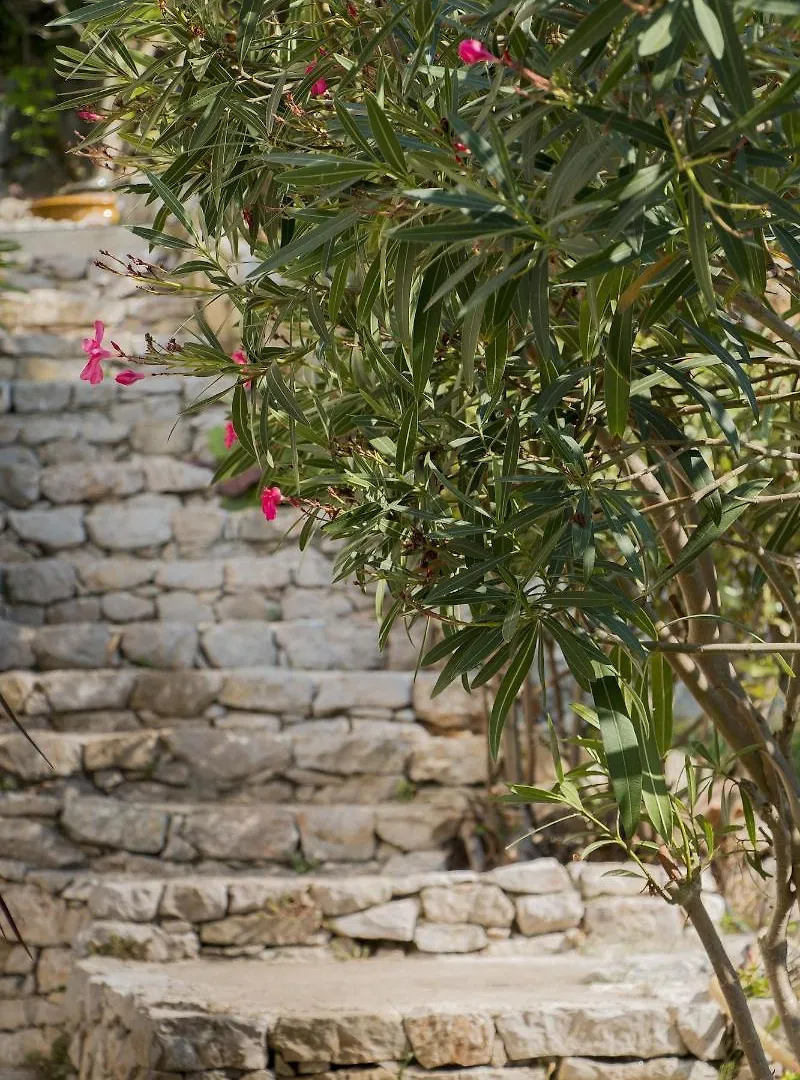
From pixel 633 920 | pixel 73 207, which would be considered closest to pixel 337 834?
pixel 633 920

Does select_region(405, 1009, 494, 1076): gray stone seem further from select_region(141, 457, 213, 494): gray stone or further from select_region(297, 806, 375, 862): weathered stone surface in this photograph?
select_region(141, 457, 213, 494): gray stone

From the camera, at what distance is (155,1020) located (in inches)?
133

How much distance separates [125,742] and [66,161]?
20.9ft

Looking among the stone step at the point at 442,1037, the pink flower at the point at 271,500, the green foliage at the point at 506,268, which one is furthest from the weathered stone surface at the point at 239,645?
the pink flower at the point at 271,500

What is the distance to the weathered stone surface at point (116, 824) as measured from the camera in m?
5.12

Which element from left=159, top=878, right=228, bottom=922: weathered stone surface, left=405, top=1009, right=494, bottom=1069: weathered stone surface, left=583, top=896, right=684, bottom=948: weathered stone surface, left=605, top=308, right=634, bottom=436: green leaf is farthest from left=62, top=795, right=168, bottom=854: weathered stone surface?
left=605, top=308, right=634, bottom=436: green leaf

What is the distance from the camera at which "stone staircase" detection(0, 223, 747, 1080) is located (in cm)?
341

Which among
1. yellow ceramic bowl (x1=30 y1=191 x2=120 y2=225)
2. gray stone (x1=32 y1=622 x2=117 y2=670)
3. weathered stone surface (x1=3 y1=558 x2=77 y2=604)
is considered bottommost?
gray stone (x1=32 y1=622 x2=117 y2=670)

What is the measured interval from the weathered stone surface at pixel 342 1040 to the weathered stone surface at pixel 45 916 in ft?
5.69

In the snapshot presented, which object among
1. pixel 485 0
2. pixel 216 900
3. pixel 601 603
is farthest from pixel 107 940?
pixel 485 0

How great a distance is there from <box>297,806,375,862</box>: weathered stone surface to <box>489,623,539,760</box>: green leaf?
3794mm

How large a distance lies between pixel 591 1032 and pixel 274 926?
1.53 meters

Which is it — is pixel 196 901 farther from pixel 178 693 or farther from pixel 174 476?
pixel 174 476

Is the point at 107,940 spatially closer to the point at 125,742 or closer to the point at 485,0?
the point at 125,742
